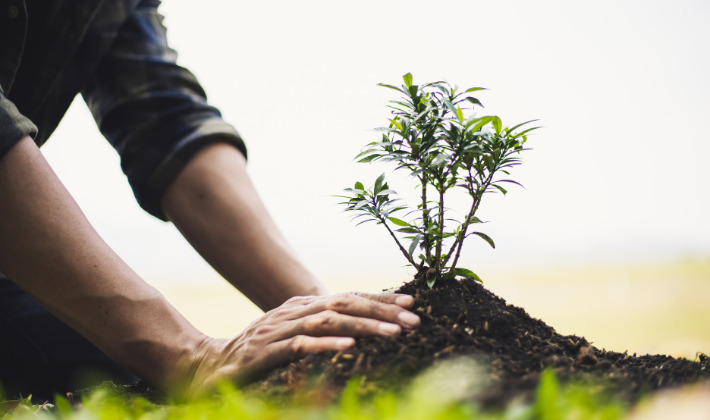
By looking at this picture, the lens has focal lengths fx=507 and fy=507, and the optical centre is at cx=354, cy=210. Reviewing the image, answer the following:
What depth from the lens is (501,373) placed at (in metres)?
1.32

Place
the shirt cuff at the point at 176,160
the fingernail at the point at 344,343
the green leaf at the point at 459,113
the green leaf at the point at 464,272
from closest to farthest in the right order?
the fingernail at the point at 344,343 → the green leaf at the point at 459,113 → the green leaf at the point at 464,272 → the shirt cuff at the point at 176,160

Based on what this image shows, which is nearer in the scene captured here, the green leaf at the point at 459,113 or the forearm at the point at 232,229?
the green leaf at the point at 459,113

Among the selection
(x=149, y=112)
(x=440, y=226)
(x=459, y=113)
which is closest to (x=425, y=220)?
(x=440, y=226)

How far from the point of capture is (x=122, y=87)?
269 cm

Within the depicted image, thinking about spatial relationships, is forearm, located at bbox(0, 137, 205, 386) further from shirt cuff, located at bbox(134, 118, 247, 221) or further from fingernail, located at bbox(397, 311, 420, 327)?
shirt cuff, located at bbox(134, 118, 247, 221)

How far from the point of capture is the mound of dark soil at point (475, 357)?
4.19ft

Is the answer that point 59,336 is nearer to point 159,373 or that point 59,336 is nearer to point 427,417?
point 159,373

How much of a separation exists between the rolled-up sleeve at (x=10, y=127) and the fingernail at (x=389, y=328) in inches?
51.4

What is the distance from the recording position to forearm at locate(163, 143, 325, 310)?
2.49 meters

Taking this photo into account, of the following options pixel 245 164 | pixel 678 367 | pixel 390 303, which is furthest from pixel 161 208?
pixel 678 367

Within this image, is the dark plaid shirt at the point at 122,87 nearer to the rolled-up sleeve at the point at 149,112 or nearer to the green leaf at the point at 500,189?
the rolled-up sleeve at the point at 149,112

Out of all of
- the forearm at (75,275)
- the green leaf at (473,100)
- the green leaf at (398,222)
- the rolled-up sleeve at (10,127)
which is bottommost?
the forearm at (75,275)

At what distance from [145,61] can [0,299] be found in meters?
1.43

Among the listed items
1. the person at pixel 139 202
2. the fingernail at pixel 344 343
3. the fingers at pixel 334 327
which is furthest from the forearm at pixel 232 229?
the fingernail at pixel 344 343
